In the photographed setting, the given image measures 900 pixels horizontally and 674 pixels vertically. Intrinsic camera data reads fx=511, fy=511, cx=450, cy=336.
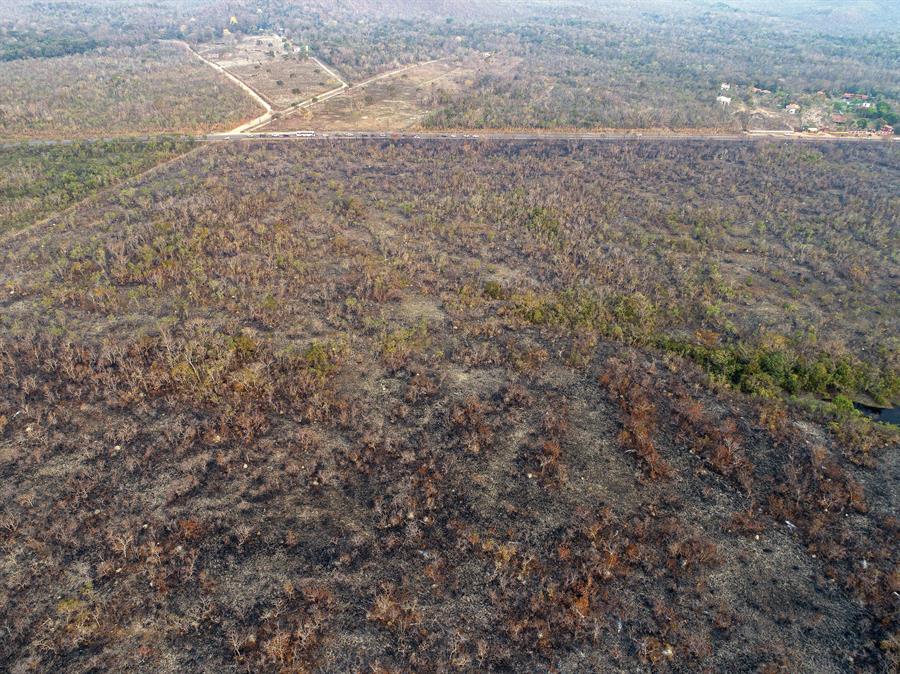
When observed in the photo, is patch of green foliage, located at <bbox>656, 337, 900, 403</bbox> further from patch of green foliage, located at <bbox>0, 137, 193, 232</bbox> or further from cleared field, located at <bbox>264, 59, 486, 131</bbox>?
cleared field, located at <bbox>264, 59, 486, 131</bbox>

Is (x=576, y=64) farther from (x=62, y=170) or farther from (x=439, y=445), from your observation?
(x=439, y=445)

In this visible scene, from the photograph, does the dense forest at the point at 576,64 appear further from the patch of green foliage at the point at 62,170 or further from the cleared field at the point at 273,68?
the patch of green foliage at the point at 62,170

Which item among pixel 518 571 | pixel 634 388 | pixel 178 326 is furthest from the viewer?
pixel 178 326

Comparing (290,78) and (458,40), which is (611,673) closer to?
(290,78)

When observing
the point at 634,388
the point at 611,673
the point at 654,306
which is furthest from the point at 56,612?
the point at 654,306

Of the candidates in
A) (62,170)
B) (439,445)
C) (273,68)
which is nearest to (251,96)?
(273,68)

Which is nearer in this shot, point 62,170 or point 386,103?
point 62,170

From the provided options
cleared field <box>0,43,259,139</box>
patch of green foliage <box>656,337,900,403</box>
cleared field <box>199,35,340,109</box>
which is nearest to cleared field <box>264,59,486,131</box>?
cleared field <box>199,35,340,109</box>
